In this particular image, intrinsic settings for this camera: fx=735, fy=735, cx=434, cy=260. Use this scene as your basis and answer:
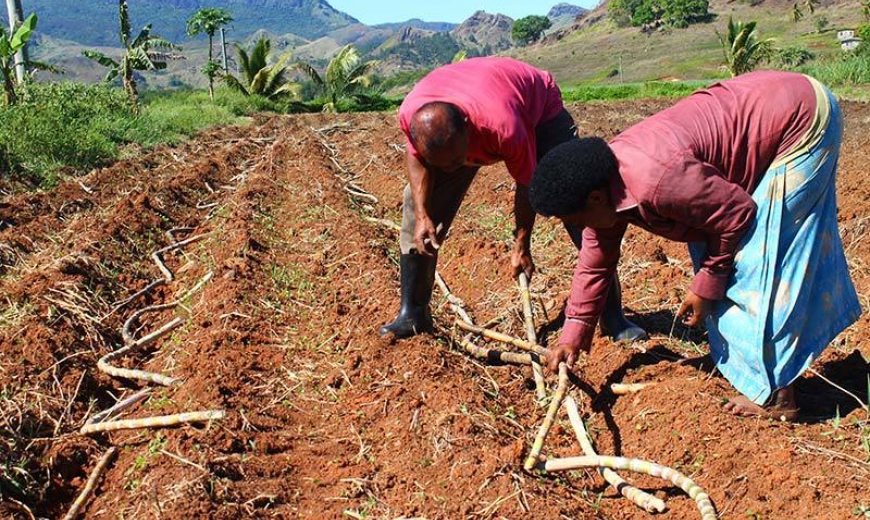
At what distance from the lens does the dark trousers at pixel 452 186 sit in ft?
11.6

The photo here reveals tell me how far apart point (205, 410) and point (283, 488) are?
599 mm

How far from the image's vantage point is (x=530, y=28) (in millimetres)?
108125

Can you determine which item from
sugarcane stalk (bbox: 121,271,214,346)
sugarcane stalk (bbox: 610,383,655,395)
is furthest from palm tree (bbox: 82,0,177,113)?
sugarcane stalk (bbox: 610,383,655,395)

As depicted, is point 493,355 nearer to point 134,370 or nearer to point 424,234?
point 424,234

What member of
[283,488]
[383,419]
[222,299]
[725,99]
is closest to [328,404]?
[383,419]

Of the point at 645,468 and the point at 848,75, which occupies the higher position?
the point at 848,75

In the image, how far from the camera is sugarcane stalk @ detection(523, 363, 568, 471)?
107 inches

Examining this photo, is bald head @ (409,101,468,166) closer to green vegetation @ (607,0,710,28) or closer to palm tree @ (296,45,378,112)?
palm tree @ (296,45,378,112)

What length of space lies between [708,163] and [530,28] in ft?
367

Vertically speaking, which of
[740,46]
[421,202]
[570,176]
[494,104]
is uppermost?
[494,104]

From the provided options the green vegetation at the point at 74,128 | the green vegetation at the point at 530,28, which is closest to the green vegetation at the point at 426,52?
the green vegetation at the point at 530,28

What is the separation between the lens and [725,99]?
8.36ft

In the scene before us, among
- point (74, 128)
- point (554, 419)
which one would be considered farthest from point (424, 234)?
point (74, 128)

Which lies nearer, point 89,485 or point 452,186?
point 89,485
